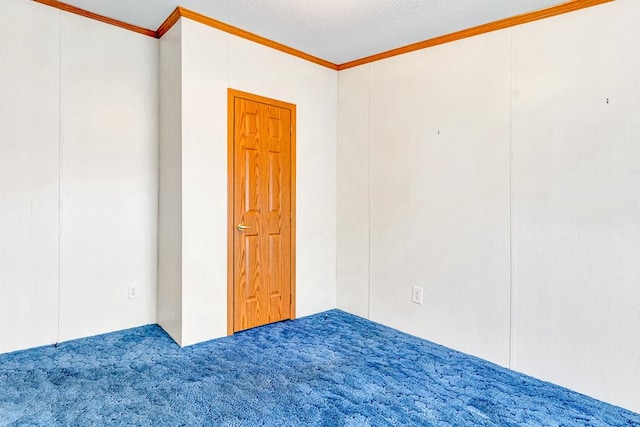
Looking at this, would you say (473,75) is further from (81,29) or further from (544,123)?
(81,29)

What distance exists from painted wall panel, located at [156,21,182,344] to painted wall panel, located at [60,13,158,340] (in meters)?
0.11

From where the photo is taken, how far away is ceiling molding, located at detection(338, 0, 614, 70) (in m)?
2.41

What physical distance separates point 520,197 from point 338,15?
1.88 metres

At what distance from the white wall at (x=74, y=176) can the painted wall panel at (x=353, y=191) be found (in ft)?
5.84

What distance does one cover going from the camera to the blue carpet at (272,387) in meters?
Result: 2.01

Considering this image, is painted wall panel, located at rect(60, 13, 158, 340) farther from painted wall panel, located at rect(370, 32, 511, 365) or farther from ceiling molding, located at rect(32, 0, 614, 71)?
painted wall panel, located at rect(370, 32, 511, 365)

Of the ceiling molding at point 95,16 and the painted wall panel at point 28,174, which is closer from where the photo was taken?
the painted wall panel at point 28,174

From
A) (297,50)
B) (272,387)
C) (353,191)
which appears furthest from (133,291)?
(297,50)

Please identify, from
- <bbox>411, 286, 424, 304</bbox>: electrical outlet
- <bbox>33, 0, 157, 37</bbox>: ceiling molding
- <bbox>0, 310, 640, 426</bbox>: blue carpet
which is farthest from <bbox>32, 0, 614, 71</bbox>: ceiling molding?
<bbox>0, 310, 640, 426</bbox>: blue carpet

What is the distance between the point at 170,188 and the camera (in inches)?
120

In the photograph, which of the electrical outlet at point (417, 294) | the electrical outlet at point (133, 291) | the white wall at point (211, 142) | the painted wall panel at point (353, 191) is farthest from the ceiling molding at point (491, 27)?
the electrical outlet at point (133, 291)

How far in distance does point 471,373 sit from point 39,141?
3.48 m

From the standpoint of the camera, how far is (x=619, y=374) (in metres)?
2.23

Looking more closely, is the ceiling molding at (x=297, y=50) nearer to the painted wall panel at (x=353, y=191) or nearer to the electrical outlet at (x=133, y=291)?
the painted wall panel at (x=353, y=191)
